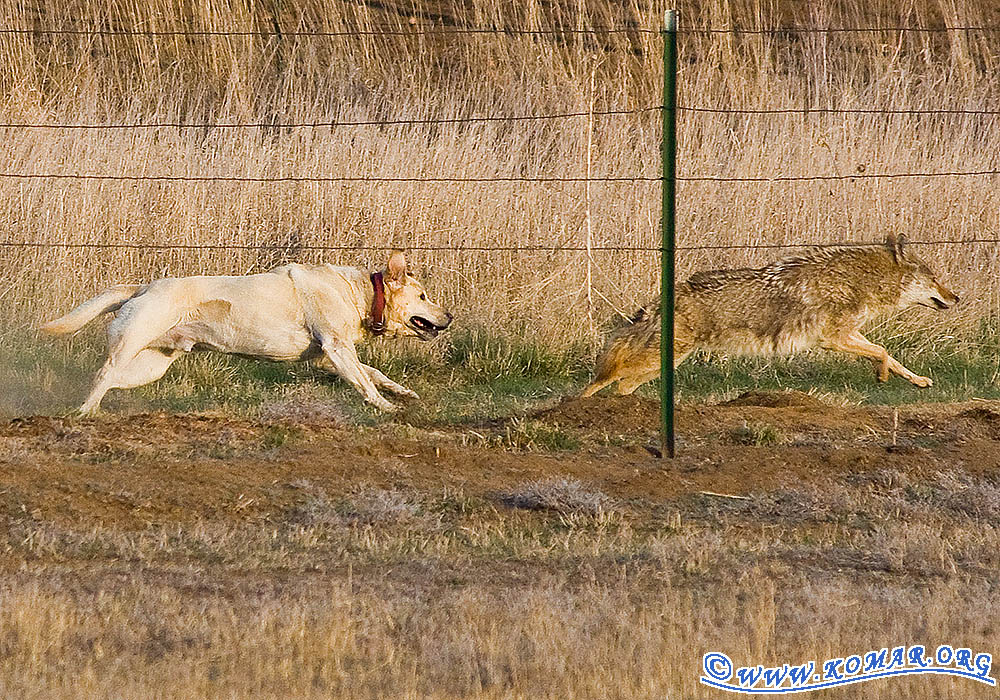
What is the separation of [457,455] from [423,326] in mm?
1549

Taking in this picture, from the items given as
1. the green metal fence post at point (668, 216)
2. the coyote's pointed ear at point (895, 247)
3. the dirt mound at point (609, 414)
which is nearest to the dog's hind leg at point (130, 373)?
the dirt mound at point (609, 414)

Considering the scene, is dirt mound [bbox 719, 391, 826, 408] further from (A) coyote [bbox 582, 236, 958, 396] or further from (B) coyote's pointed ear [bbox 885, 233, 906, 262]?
→ (B) coyote's pointed ear [bbox 885, 233, 906, 262]

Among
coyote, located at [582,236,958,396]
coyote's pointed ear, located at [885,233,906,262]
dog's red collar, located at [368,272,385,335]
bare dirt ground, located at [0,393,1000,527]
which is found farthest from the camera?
coyote's pointed ear, located at [885,233,906,262]

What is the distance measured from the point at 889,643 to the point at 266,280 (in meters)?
4.58

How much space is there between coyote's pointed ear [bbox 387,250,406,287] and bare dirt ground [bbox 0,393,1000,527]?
859mm

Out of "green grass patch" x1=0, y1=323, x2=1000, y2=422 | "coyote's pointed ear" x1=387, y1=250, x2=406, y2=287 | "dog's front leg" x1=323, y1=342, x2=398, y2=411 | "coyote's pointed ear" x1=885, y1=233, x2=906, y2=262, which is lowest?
"green grass patch" x1=0, y1=323, x2=1000, y2=422

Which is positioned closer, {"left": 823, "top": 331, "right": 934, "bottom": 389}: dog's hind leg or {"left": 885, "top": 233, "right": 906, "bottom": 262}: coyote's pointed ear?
{"left": 823, "top": 331, "right": 934, "bottom": 389}: dog's hind leg

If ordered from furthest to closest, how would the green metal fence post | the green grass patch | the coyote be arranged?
1. the green grass patch
2. the coyote
3. the green metal fence post

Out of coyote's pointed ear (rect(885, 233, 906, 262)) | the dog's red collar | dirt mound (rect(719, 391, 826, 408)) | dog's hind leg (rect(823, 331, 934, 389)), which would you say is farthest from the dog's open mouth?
coyote's pointed ear (rect(885, 233, 906, 262))

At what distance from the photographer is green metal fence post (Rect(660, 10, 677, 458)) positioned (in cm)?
724

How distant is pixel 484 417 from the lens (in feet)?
29.4

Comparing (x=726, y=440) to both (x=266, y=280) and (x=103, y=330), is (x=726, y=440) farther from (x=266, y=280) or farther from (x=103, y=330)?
(x=103, y=330)

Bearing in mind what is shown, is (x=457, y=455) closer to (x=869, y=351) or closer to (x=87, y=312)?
(x=87, y=312)

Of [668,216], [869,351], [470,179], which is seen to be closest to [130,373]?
[470,179]
